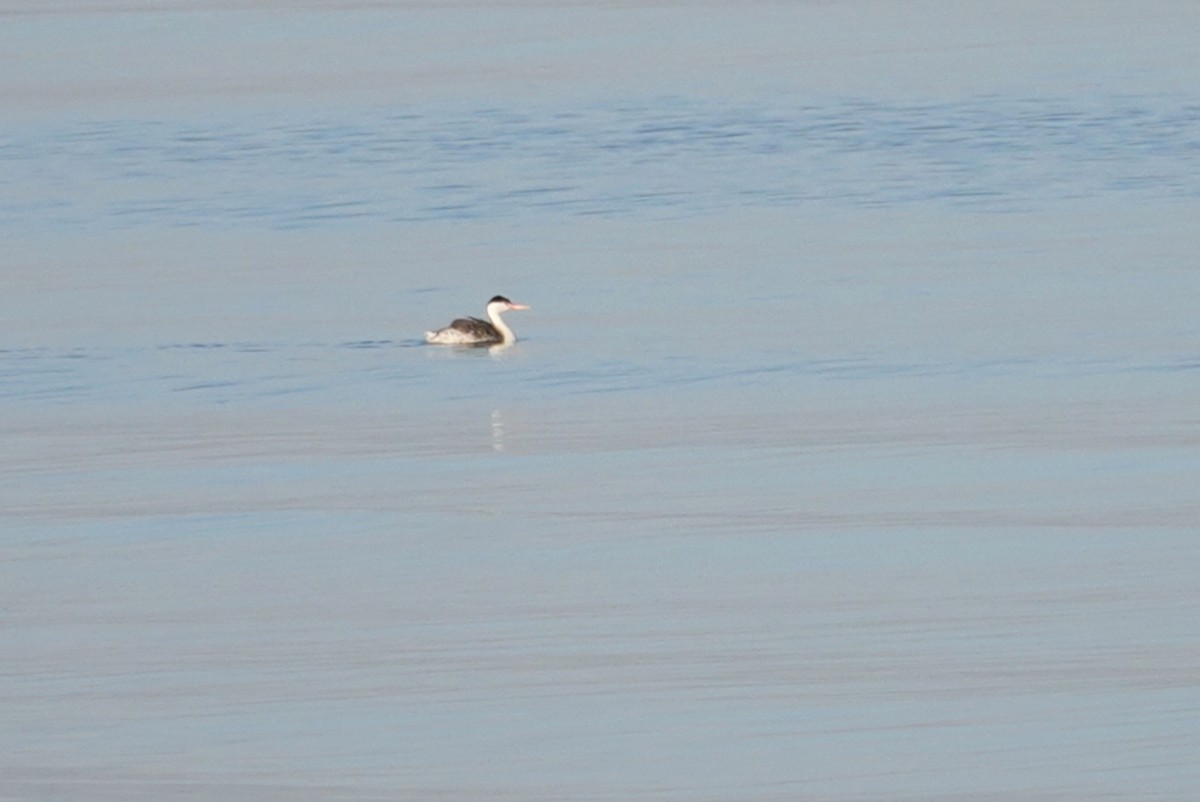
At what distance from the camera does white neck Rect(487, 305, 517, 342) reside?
1602 cm

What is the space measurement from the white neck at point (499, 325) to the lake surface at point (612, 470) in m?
0.32

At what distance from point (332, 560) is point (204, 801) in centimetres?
292

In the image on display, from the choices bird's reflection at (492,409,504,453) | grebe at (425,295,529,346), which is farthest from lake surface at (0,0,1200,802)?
grebe at (425,295,529,346)

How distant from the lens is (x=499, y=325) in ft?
53.0

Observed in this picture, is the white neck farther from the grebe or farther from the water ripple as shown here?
the water ripple

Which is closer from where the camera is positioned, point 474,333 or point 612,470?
point 612,470

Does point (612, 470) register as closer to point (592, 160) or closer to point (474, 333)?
point (474, 333)

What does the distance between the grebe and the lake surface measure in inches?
11.1

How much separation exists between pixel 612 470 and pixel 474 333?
14.5ft

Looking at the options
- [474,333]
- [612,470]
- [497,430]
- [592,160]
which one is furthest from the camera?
[592,160]

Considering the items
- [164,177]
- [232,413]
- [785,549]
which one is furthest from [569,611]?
[164,177]

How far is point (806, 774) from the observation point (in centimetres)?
725

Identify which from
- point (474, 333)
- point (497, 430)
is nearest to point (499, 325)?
point (474, 333)

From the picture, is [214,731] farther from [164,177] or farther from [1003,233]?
[164,177]
